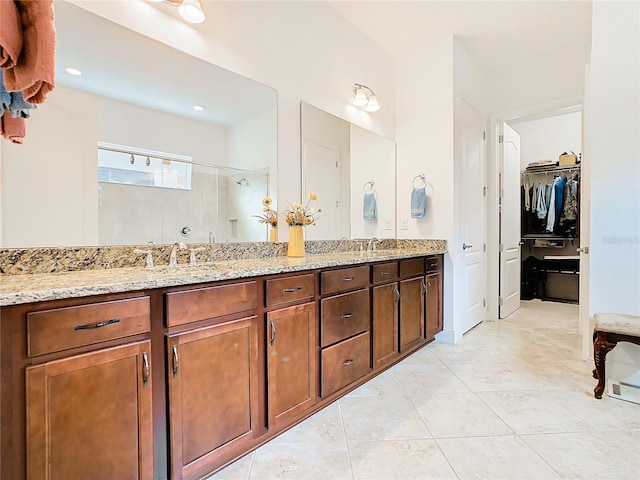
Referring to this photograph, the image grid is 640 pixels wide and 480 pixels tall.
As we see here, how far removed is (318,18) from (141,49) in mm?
1517

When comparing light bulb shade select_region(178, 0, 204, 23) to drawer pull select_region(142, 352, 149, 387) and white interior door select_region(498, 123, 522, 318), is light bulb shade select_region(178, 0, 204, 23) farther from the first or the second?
white interior door select_region(498, 123, 522, 318)

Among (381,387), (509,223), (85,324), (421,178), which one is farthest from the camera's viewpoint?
(509,223)

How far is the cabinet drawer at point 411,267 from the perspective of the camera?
2.58m

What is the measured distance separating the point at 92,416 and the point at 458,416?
5.77ft

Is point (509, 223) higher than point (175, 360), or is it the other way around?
point (509, 223)

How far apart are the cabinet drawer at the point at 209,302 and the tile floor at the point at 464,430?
705 mm

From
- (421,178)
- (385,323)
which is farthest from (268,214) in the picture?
(421,178)

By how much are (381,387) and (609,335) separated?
142cm

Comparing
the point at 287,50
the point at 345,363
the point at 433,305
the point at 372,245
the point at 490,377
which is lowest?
the point at 490,377

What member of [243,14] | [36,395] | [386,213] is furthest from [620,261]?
[36,395]

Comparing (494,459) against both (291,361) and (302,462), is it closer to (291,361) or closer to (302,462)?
(302,462)

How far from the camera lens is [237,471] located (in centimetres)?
144

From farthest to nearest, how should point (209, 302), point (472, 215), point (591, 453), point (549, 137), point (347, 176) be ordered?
point (549, 137)
point (472, 215)
point (347, 176)
point (591, 453)
point (209, 302)

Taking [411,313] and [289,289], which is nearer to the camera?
[289,289]
